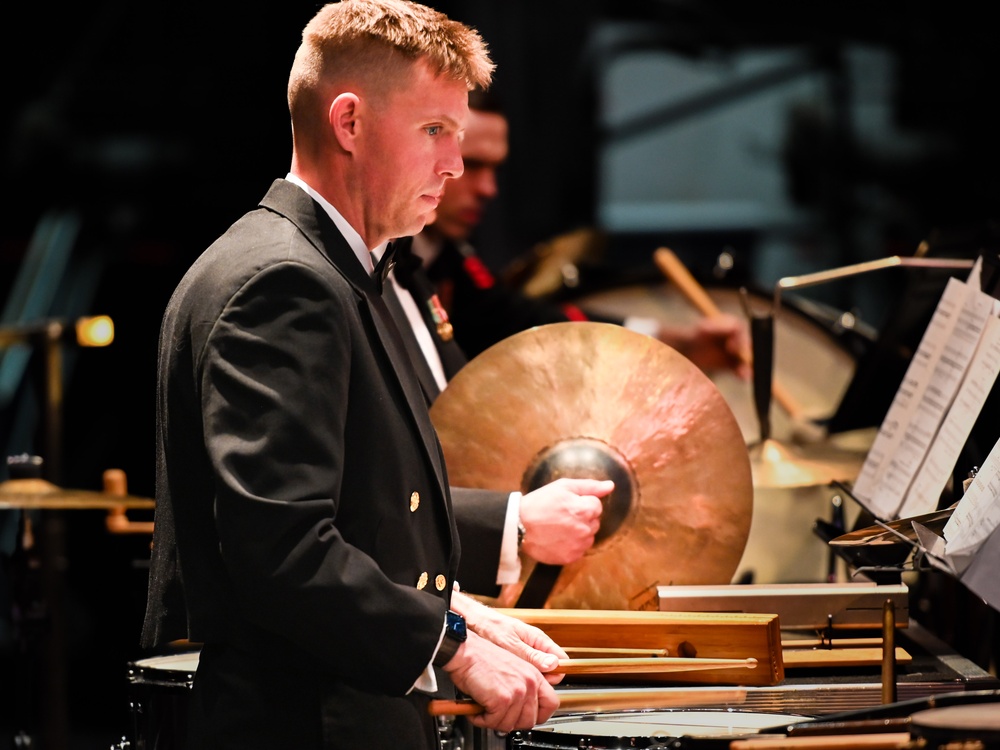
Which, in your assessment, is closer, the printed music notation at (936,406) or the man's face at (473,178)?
the printed music notation at (936,406)

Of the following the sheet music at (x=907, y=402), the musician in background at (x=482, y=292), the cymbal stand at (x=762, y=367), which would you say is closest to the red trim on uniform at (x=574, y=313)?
the musician in background at (x=482, y=292)

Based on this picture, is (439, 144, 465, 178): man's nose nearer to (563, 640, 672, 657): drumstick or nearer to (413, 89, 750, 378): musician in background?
(563, 640, 672, 657): drumstick

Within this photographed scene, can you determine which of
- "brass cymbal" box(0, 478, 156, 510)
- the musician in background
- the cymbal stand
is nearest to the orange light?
"brass cymbal" box(0, 478, 156, 510)

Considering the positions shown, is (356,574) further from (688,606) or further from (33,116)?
(33,116)

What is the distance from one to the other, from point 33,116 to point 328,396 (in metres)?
4.08

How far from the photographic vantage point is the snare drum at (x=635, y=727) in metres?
2.11

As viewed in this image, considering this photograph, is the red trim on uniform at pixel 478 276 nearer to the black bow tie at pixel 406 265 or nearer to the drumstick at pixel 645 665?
the black bow tie at pixel 406 265

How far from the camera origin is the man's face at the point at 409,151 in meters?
1.92

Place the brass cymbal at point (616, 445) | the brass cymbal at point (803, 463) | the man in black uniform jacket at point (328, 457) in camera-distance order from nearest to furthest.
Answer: the man in black uniform jacket at point (328, 457)
the brass cymbal at point (616, 445)
the brass cymbal at point (803, 463)

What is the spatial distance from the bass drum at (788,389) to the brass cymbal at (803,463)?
14 cm

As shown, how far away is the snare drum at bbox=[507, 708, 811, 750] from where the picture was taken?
2.11 meters

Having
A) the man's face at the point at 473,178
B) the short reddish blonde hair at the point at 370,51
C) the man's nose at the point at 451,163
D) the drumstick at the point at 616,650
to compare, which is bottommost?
the drumstick at the point at 616,650

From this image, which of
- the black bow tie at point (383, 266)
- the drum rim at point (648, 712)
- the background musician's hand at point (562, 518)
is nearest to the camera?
the black bow tie at point (383, 266)

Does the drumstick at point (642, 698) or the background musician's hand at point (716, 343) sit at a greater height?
the background musician's hand at point (716, 343)
